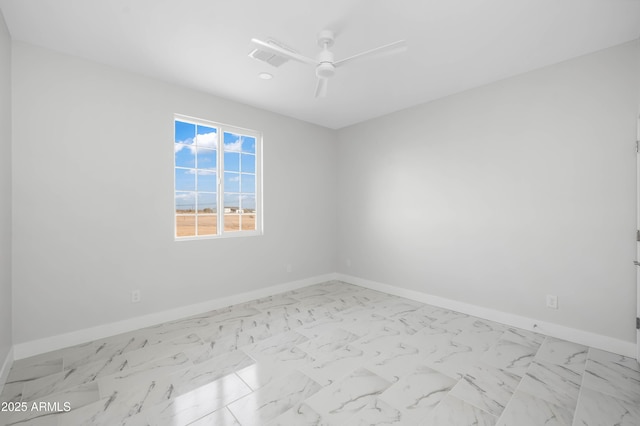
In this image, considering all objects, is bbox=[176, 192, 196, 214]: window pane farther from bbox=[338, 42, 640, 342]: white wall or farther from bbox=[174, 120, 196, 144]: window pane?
bbox=[338, 42, 640, 342]: white wall

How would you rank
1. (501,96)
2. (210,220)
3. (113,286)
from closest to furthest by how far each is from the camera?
(113,286) → (501,96) → (210,220)

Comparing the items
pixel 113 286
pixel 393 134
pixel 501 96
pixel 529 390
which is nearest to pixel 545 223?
pixel 501 96

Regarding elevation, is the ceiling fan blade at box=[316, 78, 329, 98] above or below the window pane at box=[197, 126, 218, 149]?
above

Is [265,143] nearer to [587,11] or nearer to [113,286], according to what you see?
[113,286]

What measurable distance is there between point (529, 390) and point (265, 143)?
3.89 meters

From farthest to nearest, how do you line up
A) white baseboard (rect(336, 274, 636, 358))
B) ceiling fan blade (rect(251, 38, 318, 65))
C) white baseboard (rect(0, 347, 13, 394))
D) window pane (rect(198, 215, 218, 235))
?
window pane (rect(198, 215, 218, 235)) < white baseboard (rect(336, 274, 636, 358)) < white baseboard (rect(0, 347, 13, 394)) < ceiling fan blade (rect(251, 38, 318, 65))

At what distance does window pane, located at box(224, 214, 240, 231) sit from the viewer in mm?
3900

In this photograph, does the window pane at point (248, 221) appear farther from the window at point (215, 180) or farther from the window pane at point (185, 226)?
the window pane at point (185, 226)

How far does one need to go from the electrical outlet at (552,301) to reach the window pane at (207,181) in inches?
156

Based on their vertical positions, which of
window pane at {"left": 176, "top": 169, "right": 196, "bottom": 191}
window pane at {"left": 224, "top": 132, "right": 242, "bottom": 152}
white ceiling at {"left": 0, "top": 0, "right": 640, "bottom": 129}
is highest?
white ceiling at {"left": 0, "top": 0, "right": 640, "bottom": 129}

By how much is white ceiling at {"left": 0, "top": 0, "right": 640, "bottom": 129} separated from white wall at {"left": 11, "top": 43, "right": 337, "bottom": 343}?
0.28m

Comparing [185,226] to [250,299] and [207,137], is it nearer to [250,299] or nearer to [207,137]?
[207,137]

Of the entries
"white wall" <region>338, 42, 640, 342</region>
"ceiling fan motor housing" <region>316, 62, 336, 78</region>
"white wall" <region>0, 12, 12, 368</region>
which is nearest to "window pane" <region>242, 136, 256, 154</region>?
"white wall" <region>338, 42, 640, 342</region>

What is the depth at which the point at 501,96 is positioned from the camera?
10.6ft
